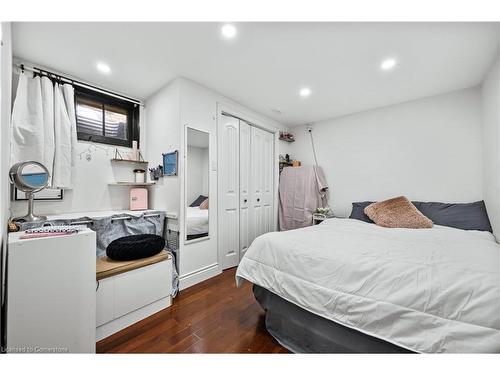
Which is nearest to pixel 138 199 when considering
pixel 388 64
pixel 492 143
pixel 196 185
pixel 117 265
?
pixel 196 185

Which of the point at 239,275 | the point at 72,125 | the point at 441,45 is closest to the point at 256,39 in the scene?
the point at 441,45

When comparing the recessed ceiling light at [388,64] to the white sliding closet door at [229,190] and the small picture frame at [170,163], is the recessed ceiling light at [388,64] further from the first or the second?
the small picture frame at [170,163]

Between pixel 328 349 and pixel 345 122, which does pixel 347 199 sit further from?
pixel 328 349

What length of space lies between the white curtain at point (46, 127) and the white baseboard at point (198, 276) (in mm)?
1544

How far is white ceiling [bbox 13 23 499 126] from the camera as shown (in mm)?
1513

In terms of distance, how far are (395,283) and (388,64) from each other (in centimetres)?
197

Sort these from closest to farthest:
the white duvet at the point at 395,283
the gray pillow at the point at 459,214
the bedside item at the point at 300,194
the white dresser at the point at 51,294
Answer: the white duvet at the point at 395,283 → the white dresser at the point at 51,294 → the gray pillow at the point at 459,214 → the bedside item at the point at 300,194

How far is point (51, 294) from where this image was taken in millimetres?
1119

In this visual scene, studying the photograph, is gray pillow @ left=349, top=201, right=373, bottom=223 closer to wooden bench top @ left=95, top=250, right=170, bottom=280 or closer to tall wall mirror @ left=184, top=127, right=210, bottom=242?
tall wall mirror @ left=184, top=127, right=210, bottom=242

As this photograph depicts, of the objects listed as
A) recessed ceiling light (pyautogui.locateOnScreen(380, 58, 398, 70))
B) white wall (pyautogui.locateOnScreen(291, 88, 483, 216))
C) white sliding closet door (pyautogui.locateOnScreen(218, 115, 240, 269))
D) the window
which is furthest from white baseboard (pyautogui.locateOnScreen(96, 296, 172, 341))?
recessed ceiling light (pyautogui.locateOnScreen(380, 58, 398, 70))

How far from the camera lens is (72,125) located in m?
2.11

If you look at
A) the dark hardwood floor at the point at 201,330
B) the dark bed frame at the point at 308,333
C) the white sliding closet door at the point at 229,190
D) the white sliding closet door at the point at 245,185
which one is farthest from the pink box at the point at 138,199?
the dark bed frame at the point at 308,333

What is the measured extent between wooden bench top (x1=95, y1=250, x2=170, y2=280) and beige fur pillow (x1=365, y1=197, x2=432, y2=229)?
2.51m

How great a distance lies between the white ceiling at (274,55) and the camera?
4.96 ft
